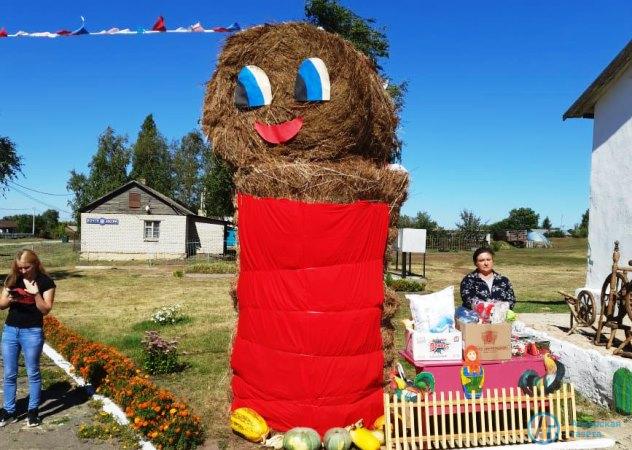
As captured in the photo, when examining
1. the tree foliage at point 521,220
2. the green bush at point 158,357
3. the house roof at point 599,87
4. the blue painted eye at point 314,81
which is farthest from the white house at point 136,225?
the tree foliage at point 521,220

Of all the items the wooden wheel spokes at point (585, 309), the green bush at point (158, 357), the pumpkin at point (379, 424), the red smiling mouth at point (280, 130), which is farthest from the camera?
the wooden wheel spokes at point (585, 309)

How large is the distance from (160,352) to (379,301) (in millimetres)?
3939

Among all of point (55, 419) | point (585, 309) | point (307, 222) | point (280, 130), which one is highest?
point (280, 130)

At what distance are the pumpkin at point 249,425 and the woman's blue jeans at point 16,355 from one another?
7.29 ft

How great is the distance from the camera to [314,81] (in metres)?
5.70

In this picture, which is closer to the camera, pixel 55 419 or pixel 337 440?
pixel 337 440

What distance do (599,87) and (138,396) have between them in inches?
419

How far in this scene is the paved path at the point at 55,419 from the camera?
18.1ft

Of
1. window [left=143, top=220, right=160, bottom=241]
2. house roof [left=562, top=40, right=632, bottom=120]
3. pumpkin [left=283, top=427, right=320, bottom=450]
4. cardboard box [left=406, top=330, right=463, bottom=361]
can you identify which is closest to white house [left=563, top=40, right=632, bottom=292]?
house roof [left=562, top=40, right=632, bottom=120]

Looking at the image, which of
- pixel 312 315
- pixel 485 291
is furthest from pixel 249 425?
pixel 485 291

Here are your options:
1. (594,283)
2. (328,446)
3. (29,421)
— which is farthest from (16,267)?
(594,283)

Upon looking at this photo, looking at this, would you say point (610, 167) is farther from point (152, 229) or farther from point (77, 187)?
point (77, 187)

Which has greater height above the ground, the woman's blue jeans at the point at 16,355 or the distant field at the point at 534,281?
the woman's blue jeans at the point at 16,355

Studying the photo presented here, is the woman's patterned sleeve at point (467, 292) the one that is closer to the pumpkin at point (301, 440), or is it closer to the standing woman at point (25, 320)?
the pumpkin at point (301, 440)
